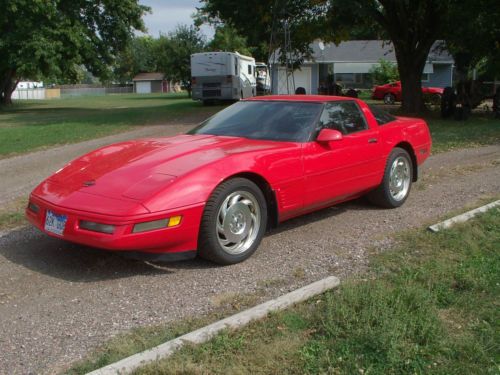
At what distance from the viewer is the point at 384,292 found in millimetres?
3783

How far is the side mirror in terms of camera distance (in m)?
5.29

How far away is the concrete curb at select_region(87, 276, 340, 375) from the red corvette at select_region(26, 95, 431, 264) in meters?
0.94

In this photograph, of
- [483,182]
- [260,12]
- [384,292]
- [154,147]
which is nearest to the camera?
[384,292]

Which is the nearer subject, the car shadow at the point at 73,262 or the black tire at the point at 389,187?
the car shadow at the point at 73,262

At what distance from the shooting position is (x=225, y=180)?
14.9ft

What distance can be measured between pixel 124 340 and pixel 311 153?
2.66m

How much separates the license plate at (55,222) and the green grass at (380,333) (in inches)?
68.0

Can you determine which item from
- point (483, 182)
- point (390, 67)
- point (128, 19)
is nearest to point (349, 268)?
point (483, 182)

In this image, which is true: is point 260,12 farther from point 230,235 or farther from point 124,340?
point 124,340

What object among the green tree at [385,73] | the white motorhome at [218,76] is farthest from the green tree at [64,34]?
the green tree at [385,73]

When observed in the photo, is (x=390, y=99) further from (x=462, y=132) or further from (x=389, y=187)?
(x=389, y=187)

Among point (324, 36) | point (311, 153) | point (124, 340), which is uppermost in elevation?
point (324, 36)

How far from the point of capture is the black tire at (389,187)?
6324mm

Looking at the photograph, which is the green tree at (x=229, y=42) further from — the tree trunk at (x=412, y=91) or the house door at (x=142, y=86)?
the house door at (x=142, y=86)
